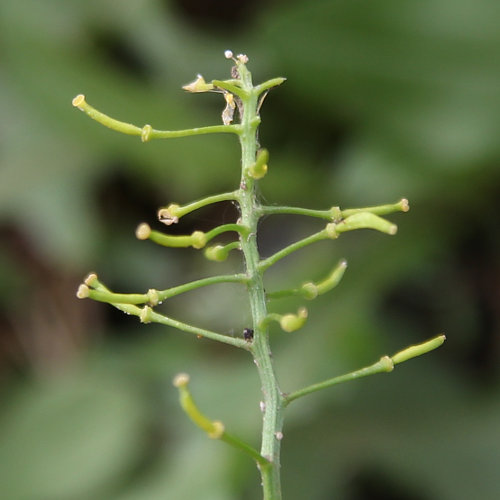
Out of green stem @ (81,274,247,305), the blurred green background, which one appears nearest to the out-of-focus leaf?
the blurred green background

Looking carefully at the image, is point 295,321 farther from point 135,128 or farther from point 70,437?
point 70,437

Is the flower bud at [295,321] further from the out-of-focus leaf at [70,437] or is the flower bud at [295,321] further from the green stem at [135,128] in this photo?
the out-of-focus leaf at [70,437]

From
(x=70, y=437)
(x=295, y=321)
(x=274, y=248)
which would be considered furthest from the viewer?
(x=274, y=248)

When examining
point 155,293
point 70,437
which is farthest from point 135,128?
point 70,437

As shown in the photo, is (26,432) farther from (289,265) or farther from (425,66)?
(425,66)

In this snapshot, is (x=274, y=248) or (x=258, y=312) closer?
(x=258, y=312)

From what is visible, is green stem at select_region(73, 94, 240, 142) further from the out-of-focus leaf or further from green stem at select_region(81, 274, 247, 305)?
the out-of-focus leaf
